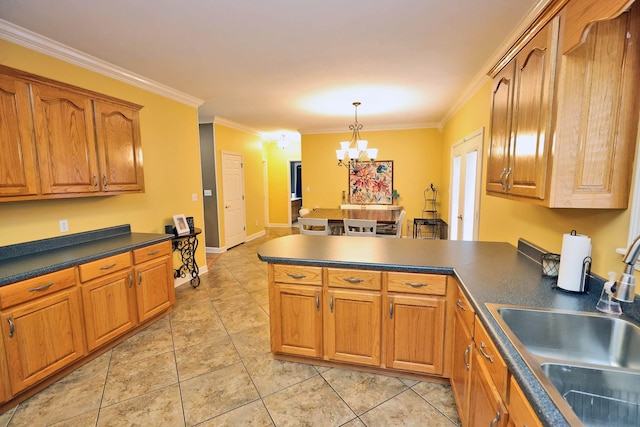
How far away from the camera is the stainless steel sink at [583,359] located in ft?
2.97

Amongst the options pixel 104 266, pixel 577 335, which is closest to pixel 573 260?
pixel 577 335

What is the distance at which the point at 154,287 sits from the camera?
287 centimetres

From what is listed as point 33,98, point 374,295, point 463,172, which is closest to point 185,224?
point 33,98

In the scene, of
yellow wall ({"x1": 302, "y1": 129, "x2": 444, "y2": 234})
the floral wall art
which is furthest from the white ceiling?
the floral wall art

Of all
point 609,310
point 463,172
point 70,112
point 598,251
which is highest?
point 70,112

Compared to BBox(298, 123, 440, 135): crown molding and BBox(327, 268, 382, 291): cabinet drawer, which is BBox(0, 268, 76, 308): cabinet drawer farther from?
BBox(298, 123, 440, 135): crown molding

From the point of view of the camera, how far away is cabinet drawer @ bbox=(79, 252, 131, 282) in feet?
7.27

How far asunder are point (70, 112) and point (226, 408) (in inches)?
99.4

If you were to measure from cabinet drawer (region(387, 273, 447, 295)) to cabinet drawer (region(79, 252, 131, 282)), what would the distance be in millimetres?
2223

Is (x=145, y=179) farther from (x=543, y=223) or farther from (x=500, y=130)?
(x=543, y=223)

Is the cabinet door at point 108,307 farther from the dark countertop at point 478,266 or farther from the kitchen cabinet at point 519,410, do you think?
the kitchen cabinet at point 519,410

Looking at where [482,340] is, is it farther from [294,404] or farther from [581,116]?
[294,404]

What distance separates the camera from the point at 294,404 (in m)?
1.87

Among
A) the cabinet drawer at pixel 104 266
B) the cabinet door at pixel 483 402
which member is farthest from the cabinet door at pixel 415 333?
the cabinet drawer at pixel 104 266
